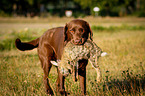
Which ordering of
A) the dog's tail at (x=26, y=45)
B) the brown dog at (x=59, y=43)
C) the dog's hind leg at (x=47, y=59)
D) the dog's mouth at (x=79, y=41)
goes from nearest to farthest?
the dog's mouth at (x=79, y=41) → the brown dog at (x=59, y=43) → the dog's hind leg at (x=47, y=59) → the dog's tail at (x=26, y=45)

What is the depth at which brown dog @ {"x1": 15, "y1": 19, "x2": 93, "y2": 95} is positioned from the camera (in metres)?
3.02

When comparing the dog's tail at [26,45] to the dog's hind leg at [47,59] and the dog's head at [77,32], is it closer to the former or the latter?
the dog's hind leg at [47,59]

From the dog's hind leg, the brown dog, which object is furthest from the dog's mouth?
the dog's hind leg

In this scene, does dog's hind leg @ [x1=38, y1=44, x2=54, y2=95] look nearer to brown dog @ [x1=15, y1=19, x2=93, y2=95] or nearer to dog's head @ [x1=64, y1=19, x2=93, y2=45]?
brown dog @ [x1=15, y1=19, x2=93, y2=95]

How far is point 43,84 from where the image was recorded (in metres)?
4.40

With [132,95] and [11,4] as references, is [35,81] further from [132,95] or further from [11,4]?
[11,4]

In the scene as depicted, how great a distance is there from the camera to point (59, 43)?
3.67 meters

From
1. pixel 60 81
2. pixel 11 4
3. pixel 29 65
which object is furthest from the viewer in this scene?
pixel 11 4

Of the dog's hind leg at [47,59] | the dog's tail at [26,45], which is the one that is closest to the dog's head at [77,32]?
the dog's hind leg at [47,59]

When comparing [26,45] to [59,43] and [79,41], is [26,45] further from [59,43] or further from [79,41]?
[79,41]

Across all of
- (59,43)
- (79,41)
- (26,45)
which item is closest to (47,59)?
(59,43)

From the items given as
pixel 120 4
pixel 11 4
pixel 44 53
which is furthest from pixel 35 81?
pixel 120 4

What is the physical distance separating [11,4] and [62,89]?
4069 centimetres

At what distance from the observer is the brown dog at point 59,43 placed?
3.02 m
